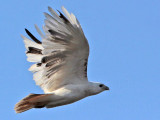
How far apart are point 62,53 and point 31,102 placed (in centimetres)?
135

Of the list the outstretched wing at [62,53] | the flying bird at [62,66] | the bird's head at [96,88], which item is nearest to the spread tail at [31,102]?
the flying bird at [62,66]

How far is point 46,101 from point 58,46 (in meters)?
1.31

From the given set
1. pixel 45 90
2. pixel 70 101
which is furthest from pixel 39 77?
pixel 70 101

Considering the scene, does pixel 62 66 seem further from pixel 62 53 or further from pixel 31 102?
pixel 31 102

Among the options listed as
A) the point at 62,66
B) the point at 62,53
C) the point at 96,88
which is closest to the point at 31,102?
the point at 62,66

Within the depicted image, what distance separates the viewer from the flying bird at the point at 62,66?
1072 cm

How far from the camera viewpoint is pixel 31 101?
37.0ft

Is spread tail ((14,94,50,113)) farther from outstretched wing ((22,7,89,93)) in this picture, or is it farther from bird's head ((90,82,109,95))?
bird's head ((90,82,109,95))

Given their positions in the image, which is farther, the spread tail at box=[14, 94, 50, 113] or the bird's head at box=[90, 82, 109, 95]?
the bird's head at box=[90, 82, 109, 95]

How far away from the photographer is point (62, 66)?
11.4m

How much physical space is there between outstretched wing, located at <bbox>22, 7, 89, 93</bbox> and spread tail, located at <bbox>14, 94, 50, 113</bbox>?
1.88 ft

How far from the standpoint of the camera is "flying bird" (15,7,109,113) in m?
10.7

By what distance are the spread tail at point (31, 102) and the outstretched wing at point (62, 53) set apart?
0.57 m

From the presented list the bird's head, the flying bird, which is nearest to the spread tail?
the flying bird
